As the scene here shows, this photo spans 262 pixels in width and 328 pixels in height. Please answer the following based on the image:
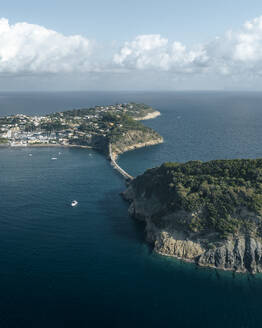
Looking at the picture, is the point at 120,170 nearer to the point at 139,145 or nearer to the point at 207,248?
the point at 139,145

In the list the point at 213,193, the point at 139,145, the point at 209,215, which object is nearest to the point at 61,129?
the point at 139,145

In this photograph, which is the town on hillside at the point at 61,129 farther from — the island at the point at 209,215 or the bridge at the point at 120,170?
the island at the point at 209,215

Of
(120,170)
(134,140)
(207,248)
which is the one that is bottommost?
(207,248)

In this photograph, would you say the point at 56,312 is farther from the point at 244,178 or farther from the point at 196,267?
the point at 244,178

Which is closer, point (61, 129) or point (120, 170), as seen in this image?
point (120, 170)

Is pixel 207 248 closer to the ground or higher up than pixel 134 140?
closer to the ground

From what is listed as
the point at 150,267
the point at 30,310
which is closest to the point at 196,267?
the point at 150,267
